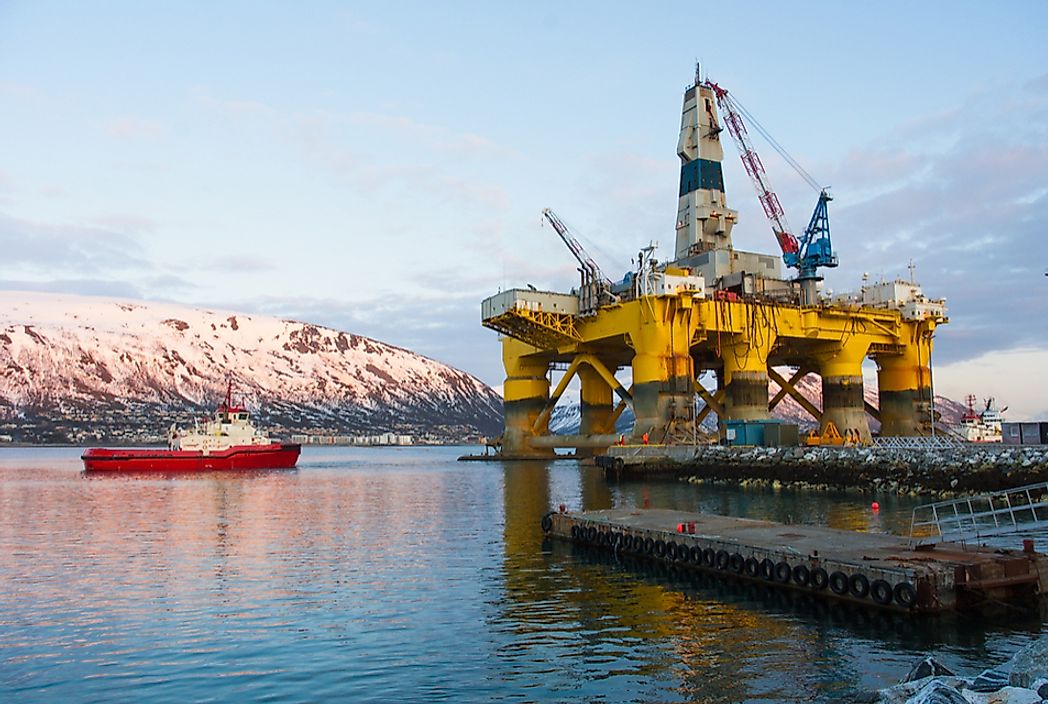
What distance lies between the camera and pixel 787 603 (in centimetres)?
1839

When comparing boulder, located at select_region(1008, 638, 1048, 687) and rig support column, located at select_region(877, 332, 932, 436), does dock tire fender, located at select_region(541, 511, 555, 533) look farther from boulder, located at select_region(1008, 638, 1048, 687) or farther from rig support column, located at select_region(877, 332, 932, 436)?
rig support column, located at select_region(877, 332, 932, 436)

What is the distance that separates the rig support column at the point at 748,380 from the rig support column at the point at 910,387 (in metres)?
18.2

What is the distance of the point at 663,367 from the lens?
63750 millimetres

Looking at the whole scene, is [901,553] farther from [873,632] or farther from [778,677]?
[778,677]

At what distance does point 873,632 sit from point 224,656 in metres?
11.5

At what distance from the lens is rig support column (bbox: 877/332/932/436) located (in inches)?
3095

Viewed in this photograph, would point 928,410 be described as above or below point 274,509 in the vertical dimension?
above

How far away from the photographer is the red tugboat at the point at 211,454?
76750 mm

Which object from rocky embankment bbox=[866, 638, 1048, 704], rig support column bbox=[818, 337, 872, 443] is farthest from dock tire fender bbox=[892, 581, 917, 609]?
rig support column bbox=[818, 337, 872, 443]

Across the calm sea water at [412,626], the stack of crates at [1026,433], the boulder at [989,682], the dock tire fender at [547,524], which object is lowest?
the calm sea water at [412,626]

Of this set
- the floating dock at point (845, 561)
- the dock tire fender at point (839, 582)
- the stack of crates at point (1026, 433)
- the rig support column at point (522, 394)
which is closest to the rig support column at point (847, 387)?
the stack of crates at point (1026, 433)

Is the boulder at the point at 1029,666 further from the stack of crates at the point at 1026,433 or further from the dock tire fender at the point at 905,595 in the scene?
the stack of crates at the point at 1026,433

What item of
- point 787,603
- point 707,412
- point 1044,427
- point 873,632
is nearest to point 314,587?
point 787,603

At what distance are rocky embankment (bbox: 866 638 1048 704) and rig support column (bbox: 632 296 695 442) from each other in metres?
51.4
